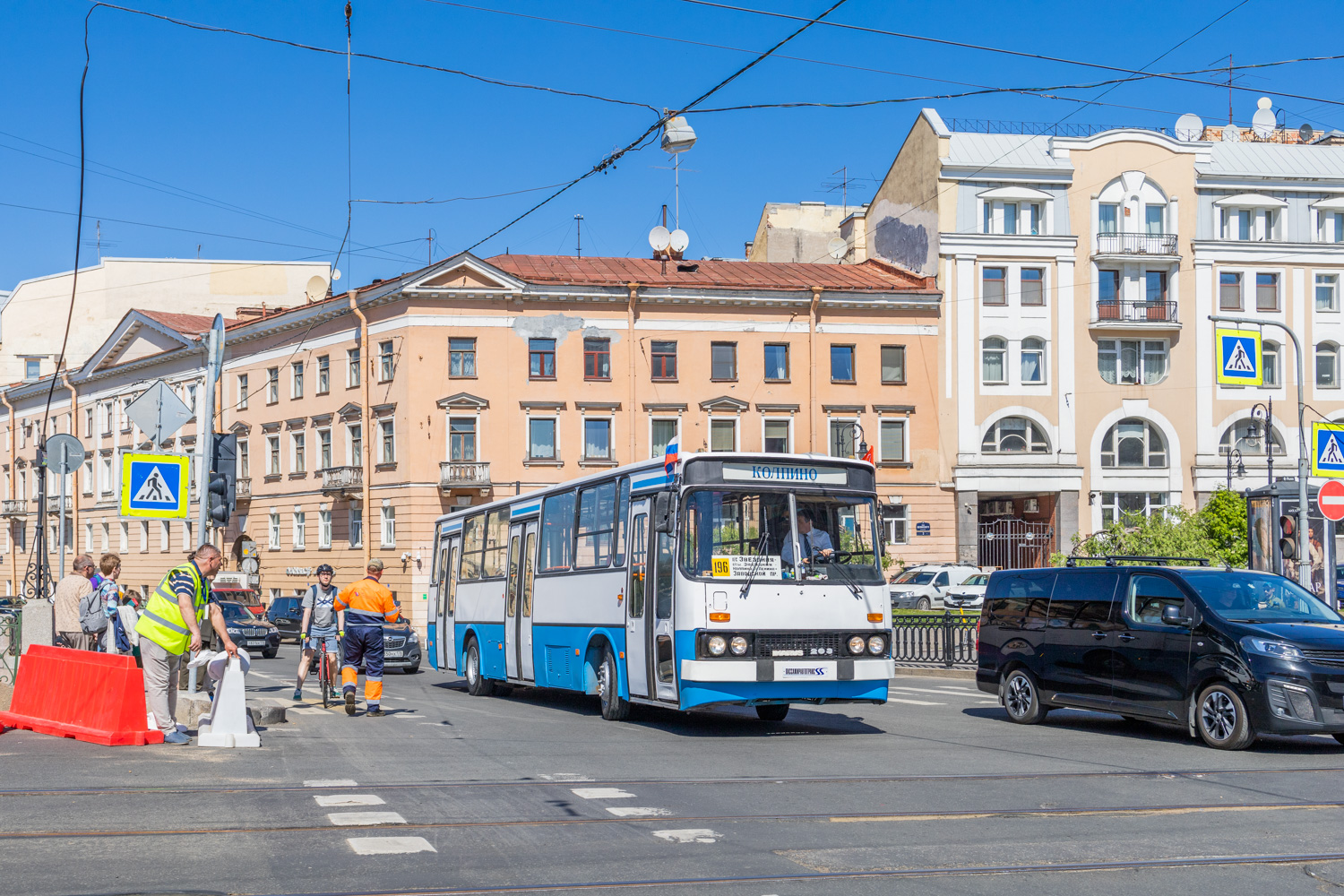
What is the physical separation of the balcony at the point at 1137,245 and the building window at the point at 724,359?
559 inches

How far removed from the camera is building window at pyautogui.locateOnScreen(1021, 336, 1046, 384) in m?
55.1

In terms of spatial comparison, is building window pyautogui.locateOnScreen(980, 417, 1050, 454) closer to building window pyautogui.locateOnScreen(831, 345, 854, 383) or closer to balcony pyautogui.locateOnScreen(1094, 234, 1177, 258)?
building window pyautogui.locateOnScreen(831, 345, 854, 383)

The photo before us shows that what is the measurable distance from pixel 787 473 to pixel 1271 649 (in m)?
4.90

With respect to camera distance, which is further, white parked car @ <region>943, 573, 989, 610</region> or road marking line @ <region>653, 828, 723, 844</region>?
white parked car @ <region>943, 573, 989, 610</region>

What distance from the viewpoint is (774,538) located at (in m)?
15.0

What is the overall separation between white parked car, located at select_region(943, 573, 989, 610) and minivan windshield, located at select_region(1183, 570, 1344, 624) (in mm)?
27330

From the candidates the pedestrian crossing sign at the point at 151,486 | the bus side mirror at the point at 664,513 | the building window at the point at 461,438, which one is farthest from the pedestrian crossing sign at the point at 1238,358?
the building window at the point at 461,438

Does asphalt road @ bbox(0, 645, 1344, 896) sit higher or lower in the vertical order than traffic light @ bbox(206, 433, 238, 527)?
lower

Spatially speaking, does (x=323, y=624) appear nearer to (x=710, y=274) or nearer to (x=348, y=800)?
(x=348, y=800)

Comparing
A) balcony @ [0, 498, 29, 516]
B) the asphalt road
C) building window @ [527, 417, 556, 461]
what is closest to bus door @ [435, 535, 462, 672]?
the asphalt road

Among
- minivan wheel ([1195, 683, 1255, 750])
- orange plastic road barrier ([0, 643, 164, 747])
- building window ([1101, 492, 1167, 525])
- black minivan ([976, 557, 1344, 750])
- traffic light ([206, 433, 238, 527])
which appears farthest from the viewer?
building window ([1101, 492, 1167, 525])

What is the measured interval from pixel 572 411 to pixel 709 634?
128 feet

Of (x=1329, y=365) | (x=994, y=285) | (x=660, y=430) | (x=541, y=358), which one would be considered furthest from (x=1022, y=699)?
(x=1329, y=365)

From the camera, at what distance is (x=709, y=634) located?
14445 mm
